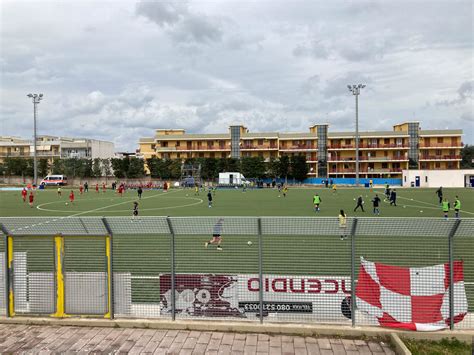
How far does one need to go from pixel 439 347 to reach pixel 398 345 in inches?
29.9

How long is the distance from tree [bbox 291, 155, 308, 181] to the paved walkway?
76814 mm

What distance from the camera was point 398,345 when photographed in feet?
20.5

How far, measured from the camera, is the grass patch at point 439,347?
6.23 meters

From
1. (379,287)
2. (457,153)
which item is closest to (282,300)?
(379,287)

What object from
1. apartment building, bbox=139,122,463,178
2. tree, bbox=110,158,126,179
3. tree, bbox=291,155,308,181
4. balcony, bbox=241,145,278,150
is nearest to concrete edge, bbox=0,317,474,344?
tree, bbox=291,155,308,181

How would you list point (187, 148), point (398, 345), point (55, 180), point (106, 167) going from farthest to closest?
point (187, 148) < point (106, 167) < point (55, 180) < point (398, 345)

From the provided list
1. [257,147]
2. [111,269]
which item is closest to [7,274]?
[111,269]

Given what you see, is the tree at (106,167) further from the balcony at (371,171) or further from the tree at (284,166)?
the balcony at (371,171)

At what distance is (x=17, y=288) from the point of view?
7.66 m

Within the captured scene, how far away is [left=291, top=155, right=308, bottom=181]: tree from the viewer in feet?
271

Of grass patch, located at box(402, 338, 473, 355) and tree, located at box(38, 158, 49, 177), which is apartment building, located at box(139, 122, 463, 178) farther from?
grass patch, located at box(402, 338, 473, 355)

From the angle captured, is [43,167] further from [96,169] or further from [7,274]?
[7,274]

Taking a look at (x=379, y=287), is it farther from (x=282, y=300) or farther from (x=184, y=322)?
(x=184, y=322)

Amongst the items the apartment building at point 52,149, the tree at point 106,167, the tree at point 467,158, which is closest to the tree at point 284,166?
the tree at point 106,167
